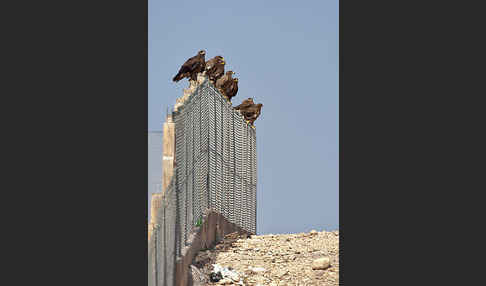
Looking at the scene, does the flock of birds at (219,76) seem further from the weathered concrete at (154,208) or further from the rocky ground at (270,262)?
the weathered concrete at (154,208)

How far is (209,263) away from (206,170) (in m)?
1.58

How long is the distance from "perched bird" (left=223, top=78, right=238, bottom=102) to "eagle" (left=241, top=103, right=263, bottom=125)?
44.8 inches

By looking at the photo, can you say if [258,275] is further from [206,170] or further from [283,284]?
[206,170]

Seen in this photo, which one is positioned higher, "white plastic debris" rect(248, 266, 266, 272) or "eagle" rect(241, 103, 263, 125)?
"eagle" rect(241, 103, 263, 125)

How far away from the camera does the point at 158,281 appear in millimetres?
12391

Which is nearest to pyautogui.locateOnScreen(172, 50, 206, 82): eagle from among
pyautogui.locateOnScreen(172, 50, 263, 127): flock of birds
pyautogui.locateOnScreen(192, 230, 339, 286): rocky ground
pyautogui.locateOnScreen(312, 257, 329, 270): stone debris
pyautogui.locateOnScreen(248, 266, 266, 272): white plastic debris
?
pyautogui.locateOnScreen(172, 50, 263, 127): flock of birds

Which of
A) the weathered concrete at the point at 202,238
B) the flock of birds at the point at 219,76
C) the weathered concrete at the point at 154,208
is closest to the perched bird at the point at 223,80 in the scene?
the flock of birds at the point at 219,76

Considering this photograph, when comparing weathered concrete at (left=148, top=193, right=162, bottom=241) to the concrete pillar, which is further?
the concrete pillar

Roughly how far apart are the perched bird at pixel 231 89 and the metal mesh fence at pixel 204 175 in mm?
211

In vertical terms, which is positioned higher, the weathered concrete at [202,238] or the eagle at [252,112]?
the eagle at [252,112]

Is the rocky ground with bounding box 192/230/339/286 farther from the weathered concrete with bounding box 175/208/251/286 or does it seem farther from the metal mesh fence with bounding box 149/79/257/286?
the metal mesh fence with bounding box 149/79/257/286

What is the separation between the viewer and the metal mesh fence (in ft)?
42.5

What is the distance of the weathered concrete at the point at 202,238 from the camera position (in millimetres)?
13898
